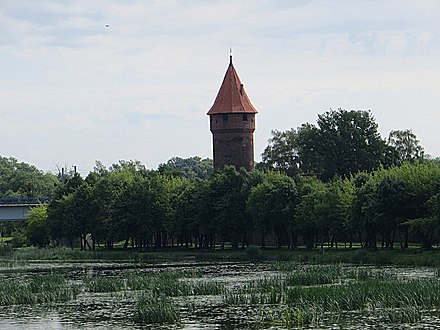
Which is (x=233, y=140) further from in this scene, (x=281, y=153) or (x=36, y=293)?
(x=36, y=293)

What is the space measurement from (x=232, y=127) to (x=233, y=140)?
1577 millimetres

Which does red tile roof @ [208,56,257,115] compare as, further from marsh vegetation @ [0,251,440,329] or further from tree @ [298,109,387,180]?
marsh vegetation @ [0,251,440,329]

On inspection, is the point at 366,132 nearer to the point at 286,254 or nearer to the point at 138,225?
the point at 138,225

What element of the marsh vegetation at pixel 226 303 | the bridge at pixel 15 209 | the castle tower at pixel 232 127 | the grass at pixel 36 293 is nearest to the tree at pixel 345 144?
the castle tower at pixel 232 127

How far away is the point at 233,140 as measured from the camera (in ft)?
394

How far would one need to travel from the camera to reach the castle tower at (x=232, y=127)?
120 meters

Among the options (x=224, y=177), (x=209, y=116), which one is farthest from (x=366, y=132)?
(x=224, y=177)

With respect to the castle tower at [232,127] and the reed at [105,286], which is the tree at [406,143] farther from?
the reed at [105,286]

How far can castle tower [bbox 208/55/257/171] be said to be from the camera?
393 ft

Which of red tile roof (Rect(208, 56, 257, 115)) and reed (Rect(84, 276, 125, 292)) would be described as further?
red tile roof (Rect(208, 56, 257, 115))

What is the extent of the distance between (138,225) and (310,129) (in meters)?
34.4

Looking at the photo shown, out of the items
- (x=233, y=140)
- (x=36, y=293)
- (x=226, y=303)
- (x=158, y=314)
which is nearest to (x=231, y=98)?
(x=233, y=140)

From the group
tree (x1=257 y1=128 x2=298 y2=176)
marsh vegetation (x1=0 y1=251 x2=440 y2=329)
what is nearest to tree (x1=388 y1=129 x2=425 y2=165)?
tree (x1=257 y1=128 x2=298 y2=176)

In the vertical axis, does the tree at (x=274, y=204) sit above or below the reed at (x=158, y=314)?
above
